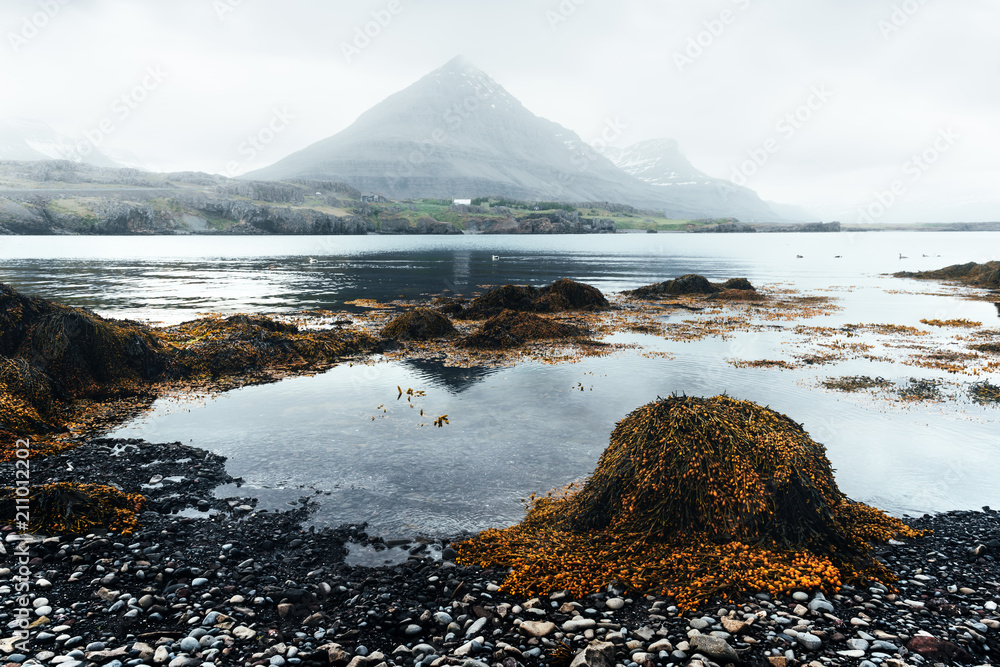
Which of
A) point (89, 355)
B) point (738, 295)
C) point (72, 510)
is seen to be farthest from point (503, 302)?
point (72, 510)

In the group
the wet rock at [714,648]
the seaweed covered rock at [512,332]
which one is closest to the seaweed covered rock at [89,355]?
Answer: the seaweed covered rock at [512,332]

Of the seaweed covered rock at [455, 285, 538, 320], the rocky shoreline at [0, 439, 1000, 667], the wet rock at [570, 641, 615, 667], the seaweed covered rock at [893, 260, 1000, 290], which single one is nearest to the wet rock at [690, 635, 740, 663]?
the rocky shoreline at [0, 439, 1000, 667]

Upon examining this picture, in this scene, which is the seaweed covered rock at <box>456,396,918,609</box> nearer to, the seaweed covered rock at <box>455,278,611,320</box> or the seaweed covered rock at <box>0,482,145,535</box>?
the seaweed covered rock at <box>0,482,145,535</box>

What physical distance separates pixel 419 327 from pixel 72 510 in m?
21.9

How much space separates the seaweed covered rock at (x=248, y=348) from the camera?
22.7 metres

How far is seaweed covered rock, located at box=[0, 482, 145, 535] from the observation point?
9.61 metres

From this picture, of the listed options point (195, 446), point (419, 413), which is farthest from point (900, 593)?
point (195, 446)

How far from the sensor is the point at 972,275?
221 ft

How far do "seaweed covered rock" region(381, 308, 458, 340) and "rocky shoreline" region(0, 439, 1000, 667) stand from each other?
21008 millimetres

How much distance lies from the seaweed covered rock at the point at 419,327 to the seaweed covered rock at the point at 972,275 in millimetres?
69108

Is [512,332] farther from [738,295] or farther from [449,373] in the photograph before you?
[738,295]

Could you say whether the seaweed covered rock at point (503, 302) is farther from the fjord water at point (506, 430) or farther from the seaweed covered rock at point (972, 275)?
the seaweed covered rock at point (972, 275)

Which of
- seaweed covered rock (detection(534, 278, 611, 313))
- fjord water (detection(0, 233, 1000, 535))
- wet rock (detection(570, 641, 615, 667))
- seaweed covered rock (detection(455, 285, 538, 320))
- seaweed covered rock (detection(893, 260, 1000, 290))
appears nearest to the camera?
wet rock (detection(570, 641, 615, 667))

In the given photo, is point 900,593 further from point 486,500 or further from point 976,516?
point 486,500
